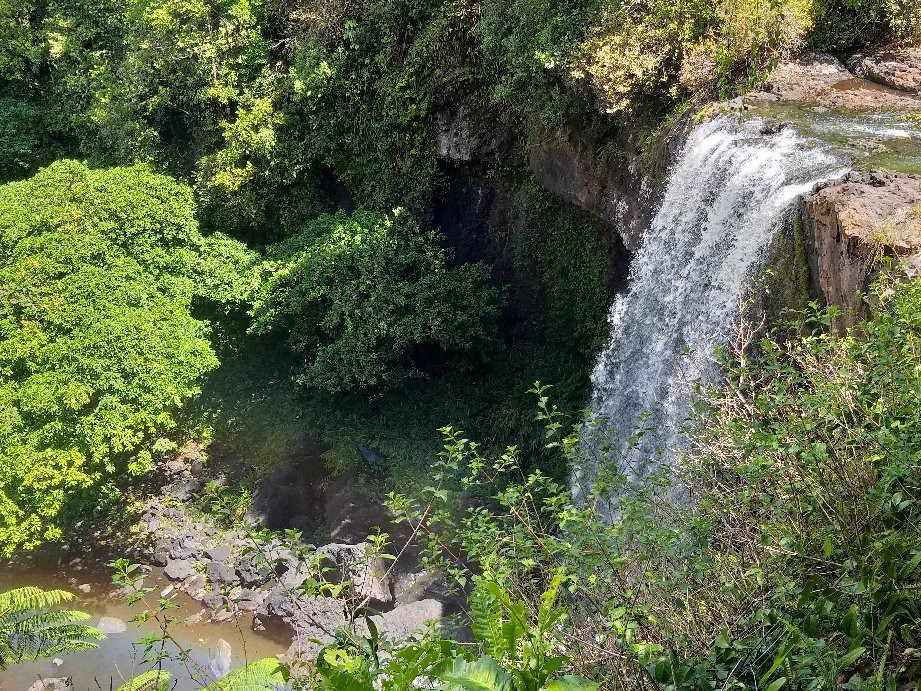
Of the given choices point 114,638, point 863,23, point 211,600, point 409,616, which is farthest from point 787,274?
point 114,638

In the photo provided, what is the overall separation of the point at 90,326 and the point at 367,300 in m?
4.43

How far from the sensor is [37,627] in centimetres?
841

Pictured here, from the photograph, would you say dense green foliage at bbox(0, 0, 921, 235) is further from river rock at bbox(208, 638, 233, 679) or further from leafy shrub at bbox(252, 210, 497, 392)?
river rock at bbox(208, 638, 233, 679)

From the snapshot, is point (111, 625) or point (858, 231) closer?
point (858, 231)

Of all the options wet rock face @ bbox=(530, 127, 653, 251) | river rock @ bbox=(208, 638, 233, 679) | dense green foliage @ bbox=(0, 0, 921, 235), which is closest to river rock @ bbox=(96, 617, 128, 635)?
river rock @ bbox=(208, 638, 233, 679)

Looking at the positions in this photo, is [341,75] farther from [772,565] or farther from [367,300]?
[772,565]

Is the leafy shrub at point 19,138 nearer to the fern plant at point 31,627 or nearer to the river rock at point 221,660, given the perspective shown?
the fern plant at point 31,627

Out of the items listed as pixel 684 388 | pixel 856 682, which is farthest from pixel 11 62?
pixel 856 682

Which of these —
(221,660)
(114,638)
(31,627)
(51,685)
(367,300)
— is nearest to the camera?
(31,627)

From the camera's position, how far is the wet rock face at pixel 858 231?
5633mm

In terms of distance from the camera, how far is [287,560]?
938 cm

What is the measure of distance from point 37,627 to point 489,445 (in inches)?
261

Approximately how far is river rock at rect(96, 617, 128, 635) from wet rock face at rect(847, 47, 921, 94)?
12.8 metres

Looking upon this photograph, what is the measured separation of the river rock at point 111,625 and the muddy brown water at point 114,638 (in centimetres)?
8
